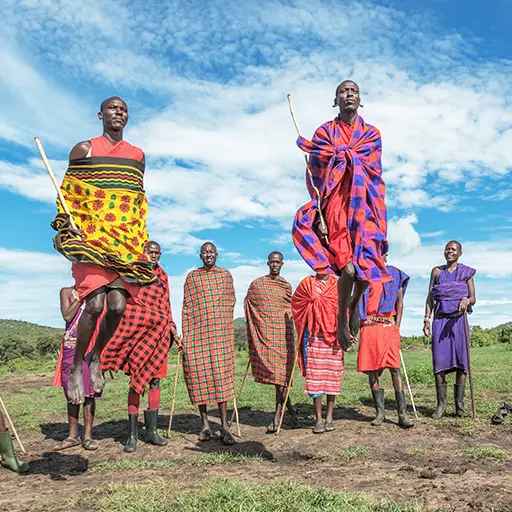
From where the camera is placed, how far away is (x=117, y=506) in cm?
513

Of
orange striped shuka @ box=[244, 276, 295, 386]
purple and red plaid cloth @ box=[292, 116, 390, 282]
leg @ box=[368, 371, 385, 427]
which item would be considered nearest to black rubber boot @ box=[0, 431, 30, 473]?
orange striped shuka @ box=[244, 276, 295, 386]

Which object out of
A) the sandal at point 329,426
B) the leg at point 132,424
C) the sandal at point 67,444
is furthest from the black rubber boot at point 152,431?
the sandal at point 329,426

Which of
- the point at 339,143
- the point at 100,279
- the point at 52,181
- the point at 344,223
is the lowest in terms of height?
the point at 100,279

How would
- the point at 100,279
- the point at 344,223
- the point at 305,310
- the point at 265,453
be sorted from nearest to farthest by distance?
the point at 100,279
the point at 344,223
the point at 265,453
the point at 305,310

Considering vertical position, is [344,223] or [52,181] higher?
[52,181]

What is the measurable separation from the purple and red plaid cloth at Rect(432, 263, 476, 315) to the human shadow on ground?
21.2 feet

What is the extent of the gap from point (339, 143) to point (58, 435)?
726 cm

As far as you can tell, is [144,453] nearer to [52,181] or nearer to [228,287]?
[228,287]

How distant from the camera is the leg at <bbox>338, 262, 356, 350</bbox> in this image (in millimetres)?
4866

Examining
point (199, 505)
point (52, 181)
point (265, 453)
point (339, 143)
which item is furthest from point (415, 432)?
point (52, 181)

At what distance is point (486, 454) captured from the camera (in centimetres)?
676

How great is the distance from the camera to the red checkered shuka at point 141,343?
8391 mm

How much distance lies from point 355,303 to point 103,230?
7.90 feet

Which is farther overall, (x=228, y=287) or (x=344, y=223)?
(x=228, y=287)
